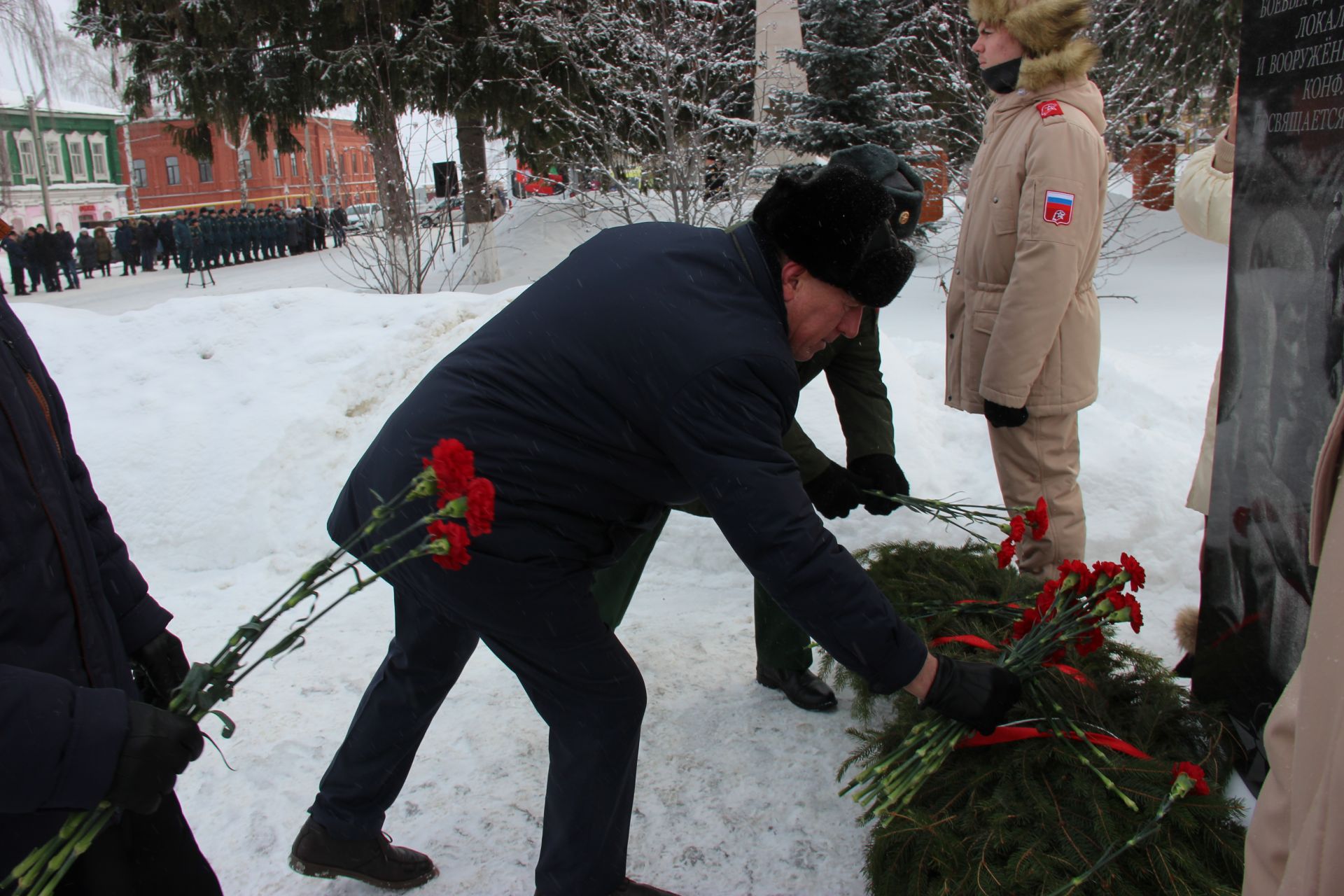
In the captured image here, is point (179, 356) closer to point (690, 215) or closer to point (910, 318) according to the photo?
point (690, 215)

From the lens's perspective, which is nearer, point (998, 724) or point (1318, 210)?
point (1318, 210)

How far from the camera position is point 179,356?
583 centimetres

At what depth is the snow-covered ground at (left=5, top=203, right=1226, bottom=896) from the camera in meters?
2.65

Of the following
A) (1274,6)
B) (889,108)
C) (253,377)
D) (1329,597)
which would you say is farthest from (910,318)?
(1329,597)

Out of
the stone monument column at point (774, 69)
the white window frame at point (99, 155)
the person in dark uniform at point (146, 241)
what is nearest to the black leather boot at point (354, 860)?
the stone monument column at point (774, 69)

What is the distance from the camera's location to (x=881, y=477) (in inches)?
121

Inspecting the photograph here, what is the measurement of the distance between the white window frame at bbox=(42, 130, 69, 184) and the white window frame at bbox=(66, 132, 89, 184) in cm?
33

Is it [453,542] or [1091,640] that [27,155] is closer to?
[453,542]

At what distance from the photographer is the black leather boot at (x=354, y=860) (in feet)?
7.89

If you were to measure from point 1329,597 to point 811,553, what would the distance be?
893mm

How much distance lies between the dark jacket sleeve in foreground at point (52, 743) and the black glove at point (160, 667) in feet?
1.56

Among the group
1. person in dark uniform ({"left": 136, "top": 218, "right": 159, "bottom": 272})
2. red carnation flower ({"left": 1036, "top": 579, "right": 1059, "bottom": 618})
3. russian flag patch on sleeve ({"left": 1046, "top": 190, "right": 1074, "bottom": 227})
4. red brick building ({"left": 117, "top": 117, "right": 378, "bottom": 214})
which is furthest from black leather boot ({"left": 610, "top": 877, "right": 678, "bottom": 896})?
red brick building ({"left": 117, "top": 117, "right": 378, "bottom": 214})

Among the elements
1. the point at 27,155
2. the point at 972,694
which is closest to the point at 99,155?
the point at 27,155

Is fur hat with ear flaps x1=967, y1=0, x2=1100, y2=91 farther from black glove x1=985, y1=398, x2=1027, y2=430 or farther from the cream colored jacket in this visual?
black glove x1=985, y1=398, x2=1027, y2=430
